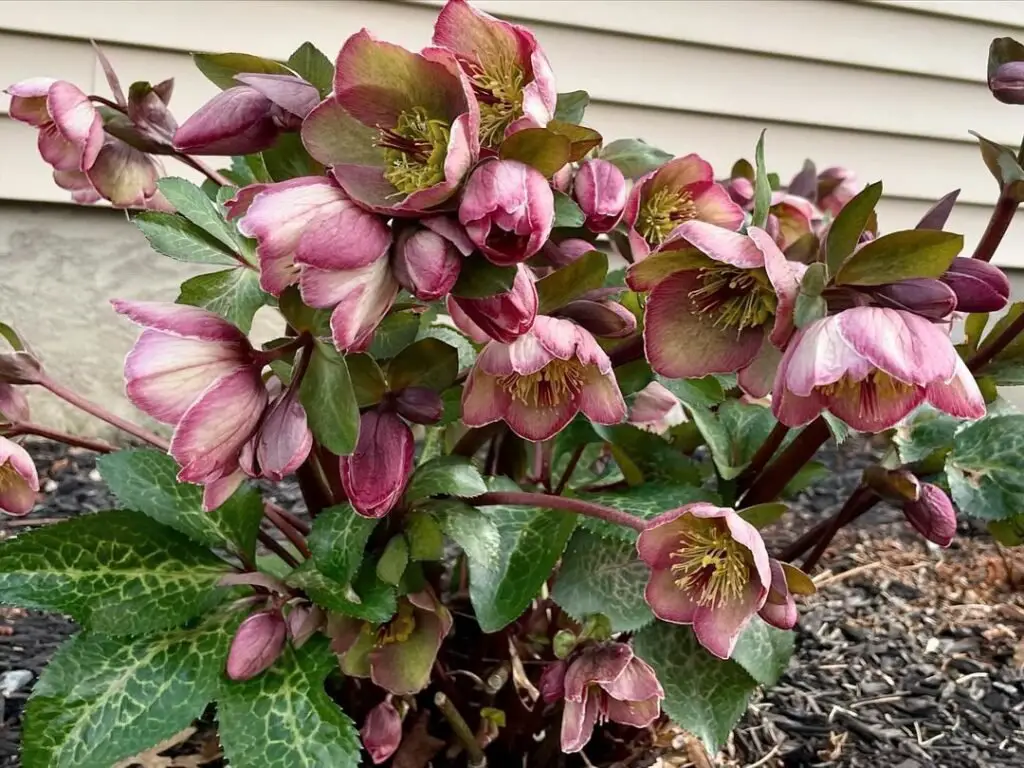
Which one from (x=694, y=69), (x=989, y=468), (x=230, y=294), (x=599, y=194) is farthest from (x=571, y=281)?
(x=694, y=69)

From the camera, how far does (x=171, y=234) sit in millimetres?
728

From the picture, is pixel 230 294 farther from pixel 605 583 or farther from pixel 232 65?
pixel 605 583

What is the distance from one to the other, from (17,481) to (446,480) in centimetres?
36

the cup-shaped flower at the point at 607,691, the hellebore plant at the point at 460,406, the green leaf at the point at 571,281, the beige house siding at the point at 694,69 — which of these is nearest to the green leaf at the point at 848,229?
the hellebore plant at the point at 460,406

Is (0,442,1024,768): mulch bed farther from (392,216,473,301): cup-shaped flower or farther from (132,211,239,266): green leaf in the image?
(392,216,473,301): cup-shaped flower

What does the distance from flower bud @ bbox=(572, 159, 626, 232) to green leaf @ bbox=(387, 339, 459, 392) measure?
0.14 meters

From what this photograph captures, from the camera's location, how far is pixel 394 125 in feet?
1.74

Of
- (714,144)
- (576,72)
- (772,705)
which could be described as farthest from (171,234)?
(714,144)

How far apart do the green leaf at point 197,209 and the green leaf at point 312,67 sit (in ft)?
0.50

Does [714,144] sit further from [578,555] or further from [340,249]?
[340,249]

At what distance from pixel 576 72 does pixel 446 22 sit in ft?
5.46

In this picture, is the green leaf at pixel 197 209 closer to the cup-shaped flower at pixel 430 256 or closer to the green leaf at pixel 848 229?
the cup-shaped flower at pixel 430 256

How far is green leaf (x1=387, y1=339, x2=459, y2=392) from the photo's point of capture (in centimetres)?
68

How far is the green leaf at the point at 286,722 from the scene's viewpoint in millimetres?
714
